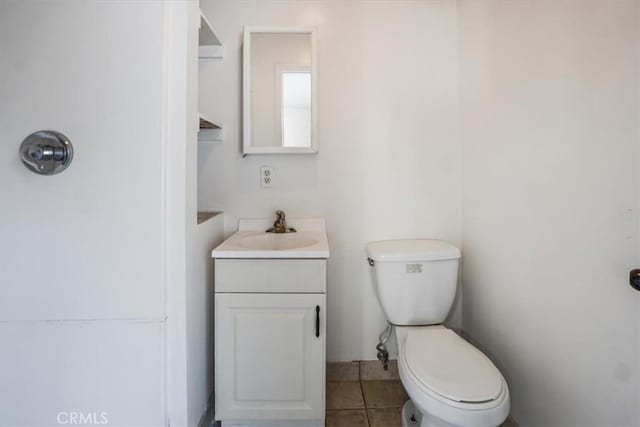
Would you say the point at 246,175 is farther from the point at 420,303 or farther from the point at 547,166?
the point at 547,166

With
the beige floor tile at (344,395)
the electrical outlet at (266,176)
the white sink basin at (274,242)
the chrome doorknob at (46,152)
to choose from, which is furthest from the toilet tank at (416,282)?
the chrome doorknob at (46,152)

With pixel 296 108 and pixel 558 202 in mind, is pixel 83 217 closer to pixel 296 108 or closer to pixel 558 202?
pixel 296 108

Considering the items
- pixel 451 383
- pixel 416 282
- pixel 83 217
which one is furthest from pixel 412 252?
pixel 83 217

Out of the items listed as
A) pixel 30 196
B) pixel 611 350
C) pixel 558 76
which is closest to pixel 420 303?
pixel 611 350

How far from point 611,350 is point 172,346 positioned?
132 cm

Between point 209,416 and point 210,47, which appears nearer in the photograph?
point 209,416

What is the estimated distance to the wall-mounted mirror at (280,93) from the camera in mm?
1569

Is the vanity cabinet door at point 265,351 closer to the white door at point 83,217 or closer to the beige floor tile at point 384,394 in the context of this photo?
the white door at point 83,217

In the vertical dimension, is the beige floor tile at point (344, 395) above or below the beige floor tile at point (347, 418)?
above

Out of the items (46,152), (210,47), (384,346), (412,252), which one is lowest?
(384,346)

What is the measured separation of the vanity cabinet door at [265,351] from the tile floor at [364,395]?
302mm

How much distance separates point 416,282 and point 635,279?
0.77 meters

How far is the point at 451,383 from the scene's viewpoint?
102 cm

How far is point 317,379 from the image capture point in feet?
4.19
